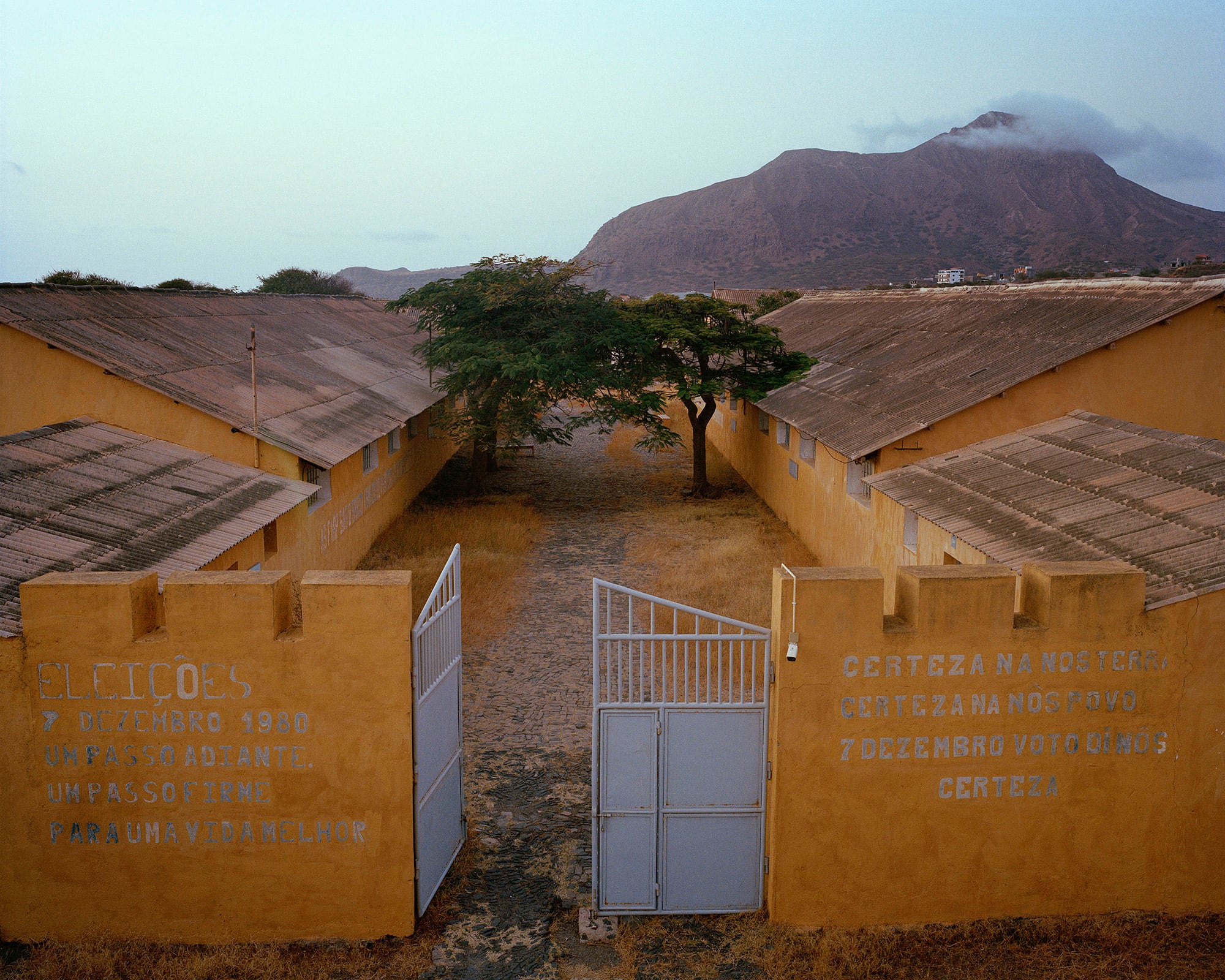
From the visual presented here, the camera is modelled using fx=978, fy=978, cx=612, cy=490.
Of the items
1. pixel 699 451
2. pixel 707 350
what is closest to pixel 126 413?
pixel 707 350

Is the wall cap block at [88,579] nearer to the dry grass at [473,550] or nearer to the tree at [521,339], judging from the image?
the dry grass at [473,550]

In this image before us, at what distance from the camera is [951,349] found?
17000 mm

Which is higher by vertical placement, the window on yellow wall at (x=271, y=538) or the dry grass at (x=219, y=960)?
the window on yellow wall at (x=271, y=538)

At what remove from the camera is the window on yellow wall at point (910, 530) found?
41.9 ft

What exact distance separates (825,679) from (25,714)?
5.41 m

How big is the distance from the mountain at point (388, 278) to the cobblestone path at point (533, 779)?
295 ft

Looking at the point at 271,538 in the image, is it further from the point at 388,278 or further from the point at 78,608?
the point at 388,278

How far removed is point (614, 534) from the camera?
66.6 ft

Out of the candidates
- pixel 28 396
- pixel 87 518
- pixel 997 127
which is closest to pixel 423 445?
pixel 28 396

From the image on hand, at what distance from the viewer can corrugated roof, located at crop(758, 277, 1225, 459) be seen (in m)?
13.5

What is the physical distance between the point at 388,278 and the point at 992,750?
126033 millimetres

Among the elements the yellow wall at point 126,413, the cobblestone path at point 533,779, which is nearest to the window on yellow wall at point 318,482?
the yellow wall at point 126,413

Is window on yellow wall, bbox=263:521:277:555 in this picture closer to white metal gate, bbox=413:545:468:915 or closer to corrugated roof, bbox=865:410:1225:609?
white metal gate, bbox=413:545:468:915

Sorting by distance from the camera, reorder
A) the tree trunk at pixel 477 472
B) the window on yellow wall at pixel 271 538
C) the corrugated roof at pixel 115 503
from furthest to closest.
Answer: the tree trunk at pixel 477 472, the window on yellow wall at pixel 271 538, the corrugated roof at pixel 115 503
